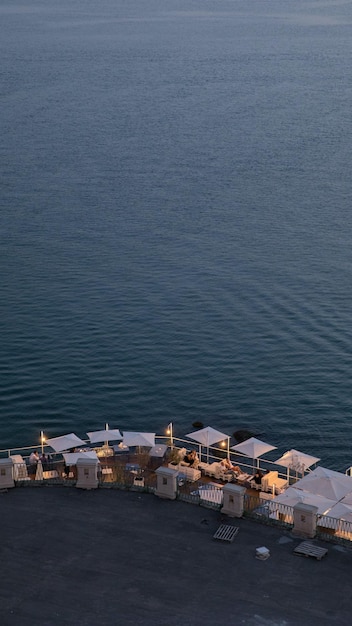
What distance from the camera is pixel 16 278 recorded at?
11369 centimetres

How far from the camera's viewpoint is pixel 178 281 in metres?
111

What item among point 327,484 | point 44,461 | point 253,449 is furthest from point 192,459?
point 327,484

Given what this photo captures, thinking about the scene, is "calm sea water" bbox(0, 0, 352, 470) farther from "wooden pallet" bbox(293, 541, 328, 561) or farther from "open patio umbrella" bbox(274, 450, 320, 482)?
"wooden pallet" bbox(293, 541, 328, 561)

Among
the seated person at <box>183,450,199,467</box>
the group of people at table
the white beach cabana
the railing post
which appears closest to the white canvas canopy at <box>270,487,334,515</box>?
the white beach cabana

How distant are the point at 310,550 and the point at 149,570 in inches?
306

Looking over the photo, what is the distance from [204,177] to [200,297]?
1975 inches

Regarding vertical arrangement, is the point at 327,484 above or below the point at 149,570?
below

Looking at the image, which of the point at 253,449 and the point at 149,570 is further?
the point at 253,449

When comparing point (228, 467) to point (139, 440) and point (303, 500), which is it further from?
point (303, 500)

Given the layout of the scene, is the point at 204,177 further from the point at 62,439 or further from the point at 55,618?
the point at 55,618

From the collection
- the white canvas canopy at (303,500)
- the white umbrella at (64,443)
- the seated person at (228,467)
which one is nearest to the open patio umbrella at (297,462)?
the seated person at (228,467)

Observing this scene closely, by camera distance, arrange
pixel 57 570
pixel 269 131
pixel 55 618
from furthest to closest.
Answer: pixel 269 131
pixel 57 570
pixel 55 618

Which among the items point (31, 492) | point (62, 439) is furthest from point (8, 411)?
point (31, 492)

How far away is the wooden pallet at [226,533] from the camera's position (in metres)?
50.9
